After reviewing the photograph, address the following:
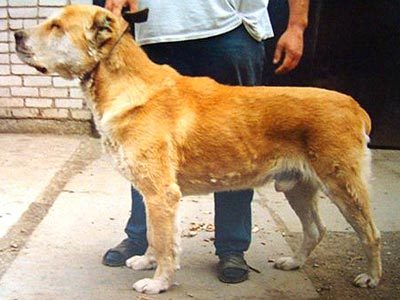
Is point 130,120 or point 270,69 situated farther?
point 270,69

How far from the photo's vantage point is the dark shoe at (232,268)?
348cm

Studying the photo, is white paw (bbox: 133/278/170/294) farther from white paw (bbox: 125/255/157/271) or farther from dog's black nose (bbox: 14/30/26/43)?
dog's black nose (bbox: 14/30/26/43)

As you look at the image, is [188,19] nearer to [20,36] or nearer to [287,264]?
[20,36]

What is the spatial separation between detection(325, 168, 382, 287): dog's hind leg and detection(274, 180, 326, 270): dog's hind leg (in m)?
0.34

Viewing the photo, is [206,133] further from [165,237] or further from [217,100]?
[165,237]

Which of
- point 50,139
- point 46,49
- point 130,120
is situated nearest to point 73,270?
point 130,120

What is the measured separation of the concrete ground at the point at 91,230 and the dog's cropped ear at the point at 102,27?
120cm

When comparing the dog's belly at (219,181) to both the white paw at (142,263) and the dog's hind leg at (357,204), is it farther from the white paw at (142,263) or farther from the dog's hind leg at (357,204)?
the white paw at (142,263)

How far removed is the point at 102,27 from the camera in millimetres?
3100

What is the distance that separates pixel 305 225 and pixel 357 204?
488 mm

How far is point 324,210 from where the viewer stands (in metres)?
4.76

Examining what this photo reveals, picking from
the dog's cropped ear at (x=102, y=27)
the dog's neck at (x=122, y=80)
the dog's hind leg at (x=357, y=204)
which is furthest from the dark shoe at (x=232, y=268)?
the dog's cropped ear at (x=102, y=27)


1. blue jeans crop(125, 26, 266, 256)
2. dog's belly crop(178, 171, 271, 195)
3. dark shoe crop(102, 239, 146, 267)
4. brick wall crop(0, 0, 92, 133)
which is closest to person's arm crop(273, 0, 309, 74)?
blue jeans crop(125, 26, 266, 256)

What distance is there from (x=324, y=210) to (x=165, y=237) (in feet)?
6.09
